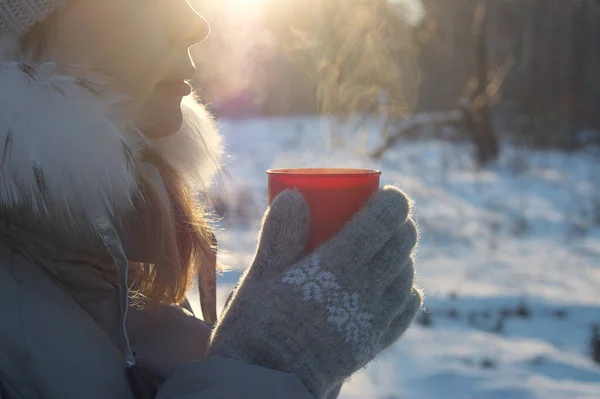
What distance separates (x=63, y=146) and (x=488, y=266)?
14.4 feet

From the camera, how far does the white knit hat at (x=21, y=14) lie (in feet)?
3.31

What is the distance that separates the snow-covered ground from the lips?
315mm

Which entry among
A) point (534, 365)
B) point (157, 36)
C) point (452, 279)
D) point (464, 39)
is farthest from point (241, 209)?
point (464, 39)

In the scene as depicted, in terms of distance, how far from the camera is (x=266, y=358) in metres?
1.01

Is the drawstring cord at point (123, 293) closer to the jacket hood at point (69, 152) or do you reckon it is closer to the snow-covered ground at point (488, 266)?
the jacket hood at point (69, 152)

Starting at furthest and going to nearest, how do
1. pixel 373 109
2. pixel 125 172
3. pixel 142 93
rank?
pixel 373 109 → pixel 142 93 → pixel 125 172

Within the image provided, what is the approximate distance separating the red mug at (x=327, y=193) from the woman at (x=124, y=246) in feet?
0.10

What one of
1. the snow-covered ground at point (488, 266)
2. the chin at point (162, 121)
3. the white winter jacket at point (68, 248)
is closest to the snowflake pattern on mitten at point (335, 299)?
the white winter jacket at point (68, 248)

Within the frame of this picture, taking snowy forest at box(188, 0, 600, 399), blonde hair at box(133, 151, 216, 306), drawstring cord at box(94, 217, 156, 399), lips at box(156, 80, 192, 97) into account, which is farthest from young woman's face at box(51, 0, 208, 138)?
snowy forest at box(188, 0, 600, 399)

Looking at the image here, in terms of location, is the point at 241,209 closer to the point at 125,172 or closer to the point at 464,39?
the point at 125,172

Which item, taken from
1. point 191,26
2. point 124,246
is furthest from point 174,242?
point 191,26

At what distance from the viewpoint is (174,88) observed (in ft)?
3.89

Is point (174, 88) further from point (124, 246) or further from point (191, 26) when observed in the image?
point (124, 246)

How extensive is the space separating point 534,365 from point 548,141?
10.8m
